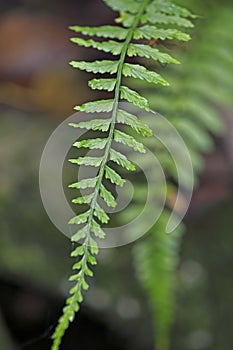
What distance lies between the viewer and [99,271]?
217 centimetres

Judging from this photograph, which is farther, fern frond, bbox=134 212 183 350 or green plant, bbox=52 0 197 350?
fern frond, bbox=134 212 183 350

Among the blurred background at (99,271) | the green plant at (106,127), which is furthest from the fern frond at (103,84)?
the blurred background at (99,271)

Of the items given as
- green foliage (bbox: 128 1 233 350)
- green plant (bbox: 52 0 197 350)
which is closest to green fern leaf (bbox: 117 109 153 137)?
green plant (bbox: 52 0 197 350)

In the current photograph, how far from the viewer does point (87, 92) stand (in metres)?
2.87

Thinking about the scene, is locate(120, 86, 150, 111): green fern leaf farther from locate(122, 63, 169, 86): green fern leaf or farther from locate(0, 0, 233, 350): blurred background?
locate(0, 0, 233, 350): blurred background

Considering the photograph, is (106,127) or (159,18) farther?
(159,18)

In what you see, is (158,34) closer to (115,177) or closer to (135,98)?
(135,98)

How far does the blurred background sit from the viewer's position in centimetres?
211

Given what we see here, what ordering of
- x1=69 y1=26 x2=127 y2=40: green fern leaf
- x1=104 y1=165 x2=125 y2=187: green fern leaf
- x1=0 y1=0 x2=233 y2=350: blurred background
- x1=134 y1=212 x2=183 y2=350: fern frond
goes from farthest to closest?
x1=0 y1=0 x2=233 y2=350: blurred background → x1=134 y1=212 x2=183 y2=350: fern frond → x1=69 y1=26 x2=127 y2=40: green fern leaf → x1=104 y1=165 x2=125 y2=187: green fern leaf

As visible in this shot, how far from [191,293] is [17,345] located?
626mm

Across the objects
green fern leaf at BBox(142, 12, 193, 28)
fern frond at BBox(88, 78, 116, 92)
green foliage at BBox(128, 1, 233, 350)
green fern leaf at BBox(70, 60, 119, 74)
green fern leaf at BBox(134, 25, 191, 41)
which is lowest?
green foliage at BBox(128, 1, 233, 350)

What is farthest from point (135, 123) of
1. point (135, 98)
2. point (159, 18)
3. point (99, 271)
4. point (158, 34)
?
point (99, 271)

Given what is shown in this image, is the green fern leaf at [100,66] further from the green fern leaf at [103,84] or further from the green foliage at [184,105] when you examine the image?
the green foliage at [184,105]

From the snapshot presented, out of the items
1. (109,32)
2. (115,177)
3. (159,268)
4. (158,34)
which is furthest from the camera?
(159,268)
